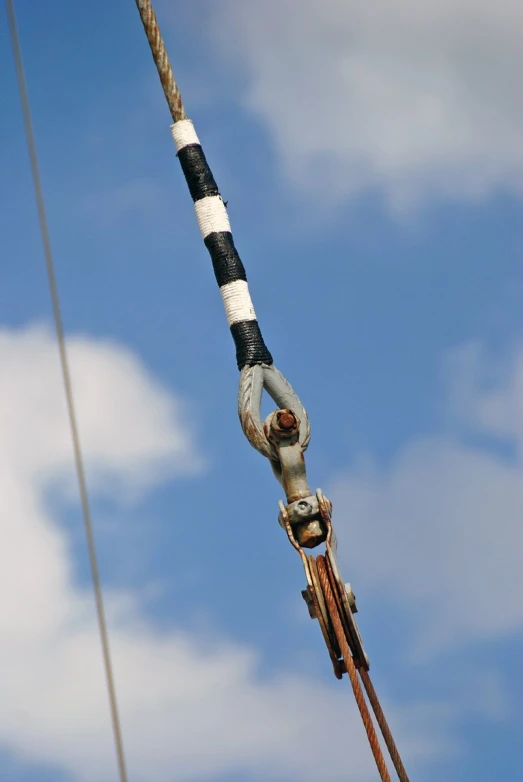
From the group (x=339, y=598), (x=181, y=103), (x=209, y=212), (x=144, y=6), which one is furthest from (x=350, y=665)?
(x=144, y=6)

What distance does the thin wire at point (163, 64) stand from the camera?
16.2 meters

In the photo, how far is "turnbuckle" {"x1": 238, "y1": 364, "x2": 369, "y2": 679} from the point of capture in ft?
42.5

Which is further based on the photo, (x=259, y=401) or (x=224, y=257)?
(x=224, y=257)

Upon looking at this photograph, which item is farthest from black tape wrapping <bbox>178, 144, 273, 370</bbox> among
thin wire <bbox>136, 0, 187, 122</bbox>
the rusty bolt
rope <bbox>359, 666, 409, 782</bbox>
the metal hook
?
rope <bbox>359, 666, 409, 782</bbox>

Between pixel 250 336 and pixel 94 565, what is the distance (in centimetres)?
381

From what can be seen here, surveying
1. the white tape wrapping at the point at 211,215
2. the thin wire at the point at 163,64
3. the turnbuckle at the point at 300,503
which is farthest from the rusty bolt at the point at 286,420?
the thin wire at the point at 163,64

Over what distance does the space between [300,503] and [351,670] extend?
171cm

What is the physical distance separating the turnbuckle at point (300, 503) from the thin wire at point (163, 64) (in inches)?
145

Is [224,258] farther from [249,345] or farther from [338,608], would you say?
[338,608]

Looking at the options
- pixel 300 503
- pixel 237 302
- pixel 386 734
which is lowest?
pixel 386 734

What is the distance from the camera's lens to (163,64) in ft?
53.3

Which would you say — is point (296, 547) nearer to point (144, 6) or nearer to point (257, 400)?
point (257, 400)

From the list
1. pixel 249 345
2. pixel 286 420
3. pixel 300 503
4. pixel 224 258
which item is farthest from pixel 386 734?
pixel 224 258

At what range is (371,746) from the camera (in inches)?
488
